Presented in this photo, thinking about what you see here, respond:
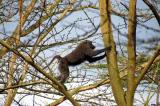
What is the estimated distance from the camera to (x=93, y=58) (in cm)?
627

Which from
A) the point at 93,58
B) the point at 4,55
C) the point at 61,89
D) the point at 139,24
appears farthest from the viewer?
the point at 4,55

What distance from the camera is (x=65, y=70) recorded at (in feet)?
21.1

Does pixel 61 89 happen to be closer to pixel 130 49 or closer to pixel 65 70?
pixel 130 49

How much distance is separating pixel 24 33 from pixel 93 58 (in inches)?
70.9

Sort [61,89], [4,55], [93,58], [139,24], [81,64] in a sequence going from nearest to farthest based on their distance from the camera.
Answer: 1. [61,89]
2. [139,24]
3. [93,58]
4. [81,64]
5. [4,55]

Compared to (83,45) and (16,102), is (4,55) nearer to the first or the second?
(16,102)

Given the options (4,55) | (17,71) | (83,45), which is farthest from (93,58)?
(4,55)

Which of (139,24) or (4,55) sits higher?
(4,55)

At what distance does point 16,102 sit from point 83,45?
1874 mm

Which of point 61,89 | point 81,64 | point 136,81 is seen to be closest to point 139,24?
point 136,81

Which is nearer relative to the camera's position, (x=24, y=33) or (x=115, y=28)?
(x=115, y=28)

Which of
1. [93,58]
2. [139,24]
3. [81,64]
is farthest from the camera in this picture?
[81,64]

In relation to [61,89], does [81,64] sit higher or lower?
higher

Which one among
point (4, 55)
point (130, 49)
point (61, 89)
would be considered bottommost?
point (61, 89)
